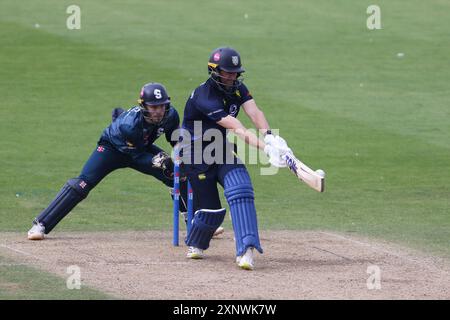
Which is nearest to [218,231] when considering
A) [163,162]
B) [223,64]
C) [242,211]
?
[163,162]

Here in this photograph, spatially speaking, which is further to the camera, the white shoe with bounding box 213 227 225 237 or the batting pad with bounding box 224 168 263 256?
the white shoe with bounding box 213 227 225 237

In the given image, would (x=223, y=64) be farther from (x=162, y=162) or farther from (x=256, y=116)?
(x=162, y=162)

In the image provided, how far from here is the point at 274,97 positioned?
21109mm

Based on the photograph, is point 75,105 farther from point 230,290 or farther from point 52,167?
point 230,290

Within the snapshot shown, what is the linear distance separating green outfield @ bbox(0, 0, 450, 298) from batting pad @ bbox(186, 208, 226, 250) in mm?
1921

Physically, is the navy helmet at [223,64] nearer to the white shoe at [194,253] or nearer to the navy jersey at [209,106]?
the navy jersey at [209,106]

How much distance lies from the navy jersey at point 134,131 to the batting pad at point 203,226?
1.22 meters

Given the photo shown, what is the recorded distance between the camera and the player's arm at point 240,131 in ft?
35.2

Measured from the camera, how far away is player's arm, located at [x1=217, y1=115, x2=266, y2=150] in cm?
1073

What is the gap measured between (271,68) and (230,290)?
13.7 m

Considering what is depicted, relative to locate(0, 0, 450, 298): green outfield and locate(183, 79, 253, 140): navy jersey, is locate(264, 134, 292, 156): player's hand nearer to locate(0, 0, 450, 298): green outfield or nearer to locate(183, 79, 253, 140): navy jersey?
locate(183, 79, 253, 140): navy jersey

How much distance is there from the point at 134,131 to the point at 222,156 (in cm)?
116

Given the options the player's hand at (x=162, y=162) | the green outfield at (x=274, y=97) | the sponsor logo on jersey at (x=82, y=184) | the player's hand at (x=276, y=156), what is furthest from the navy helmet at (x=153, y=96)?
the green outfield at (x=274, y=97)

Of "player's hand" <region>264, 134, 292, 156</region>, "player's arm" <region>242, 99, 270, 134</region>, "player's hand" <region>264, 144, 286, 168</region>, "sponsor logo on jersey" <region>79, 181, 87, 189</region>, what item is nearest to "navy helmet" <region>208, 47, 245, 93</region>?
"player's arm" <region>242, 99, 270, 134</region>
